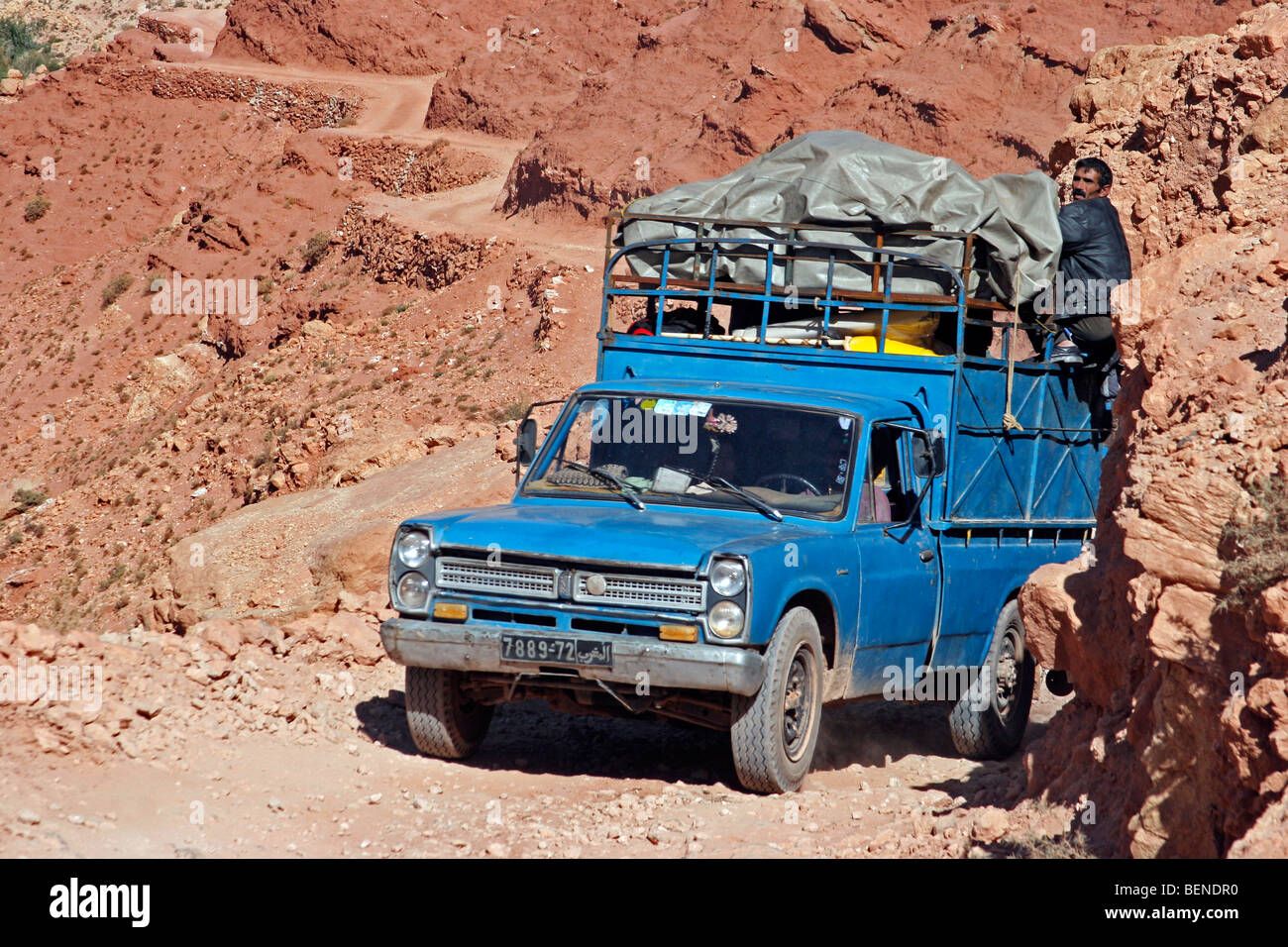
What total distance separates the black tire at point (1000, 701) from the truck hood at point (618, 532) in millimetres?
1963

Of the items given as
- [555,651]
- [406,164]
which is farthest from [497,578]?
[406,164]

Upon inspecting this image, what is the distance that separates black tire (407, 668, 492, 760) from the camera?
7273 millimetres

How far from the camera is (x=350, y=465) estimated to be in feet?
61.2

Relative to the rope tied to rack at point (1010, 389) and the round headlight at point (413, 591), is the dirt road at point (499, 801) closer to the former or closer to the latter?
the round headlight at point (413, 591)

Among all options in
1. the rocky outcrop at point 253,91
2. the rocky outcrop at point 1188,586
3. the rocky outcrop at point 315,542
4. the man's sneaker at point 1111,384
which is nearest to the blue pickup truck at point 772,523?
the man's sneaker at point 1111,384

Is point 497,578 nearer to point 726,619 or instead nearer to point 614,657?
point 614,657

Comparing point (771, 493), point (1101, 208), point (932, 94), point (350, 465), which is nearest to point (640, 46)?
point (932, 94)

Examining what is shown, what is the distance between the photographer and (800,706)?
23.1 feet

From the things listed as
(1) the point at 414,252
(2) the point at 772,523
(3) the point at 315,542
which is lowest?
(3) the point at 315,542

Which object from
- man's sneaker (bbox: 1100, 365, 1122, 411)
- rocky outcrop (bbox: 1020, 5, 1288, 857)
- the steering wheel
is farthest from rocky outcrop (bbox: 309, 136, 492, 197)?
the steering wheel

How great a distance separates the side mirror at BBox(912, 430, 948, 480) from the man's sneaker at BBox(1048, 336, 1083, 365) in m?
1.75

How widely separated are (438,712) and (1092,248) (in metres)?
5.28

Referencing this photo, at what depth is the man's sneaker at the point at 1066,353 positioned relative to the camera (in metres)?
9.27

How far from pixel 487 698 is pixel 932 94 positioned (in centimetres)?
2292
